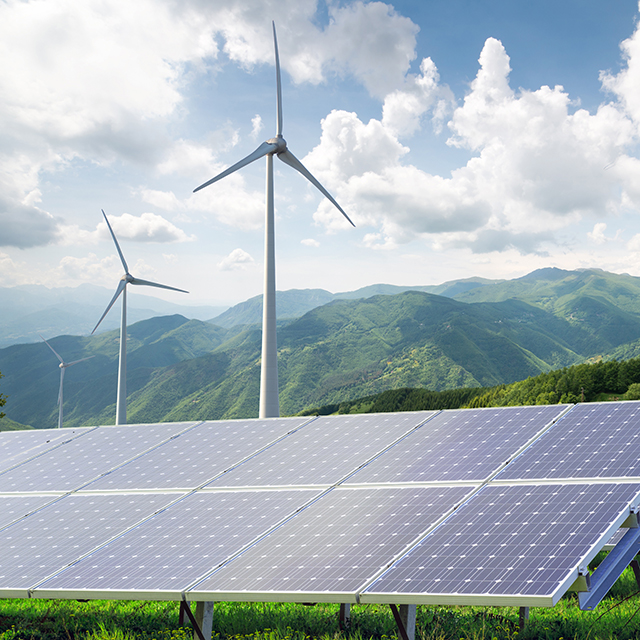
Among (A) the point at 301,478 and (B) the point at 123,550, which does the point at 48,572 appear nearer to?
(B) the point at 123,550

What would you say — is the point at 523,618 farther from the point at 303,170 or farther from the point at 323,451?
the point at 303,170

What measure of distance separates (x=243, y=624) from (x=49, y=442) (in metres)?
11.6

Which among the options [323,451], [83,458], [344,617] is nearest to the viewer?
[344,617]

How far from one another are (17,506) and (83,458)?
126 inches

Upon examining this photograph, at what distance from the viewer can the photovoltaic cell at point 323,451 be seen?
14.5 meters

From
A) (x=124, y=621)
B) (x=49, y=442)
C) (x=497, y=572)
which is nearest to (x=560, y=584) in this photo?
(x=497, y=572)

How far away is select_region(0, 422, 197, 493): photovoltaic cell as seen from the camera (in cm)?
1772

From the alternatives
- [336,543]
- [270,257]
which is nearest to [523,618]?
[336,543]

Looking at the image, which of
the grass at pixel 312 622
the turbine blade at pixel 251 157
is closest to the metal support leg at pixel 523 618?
the grass at pixel 312 622

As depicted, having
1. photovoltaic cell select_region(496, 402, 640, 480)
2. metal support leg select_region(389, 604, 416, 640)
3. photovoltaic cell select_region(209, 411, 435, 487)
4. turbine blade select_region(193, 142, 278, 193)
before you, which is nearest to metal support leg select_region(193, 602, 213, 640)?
photovoltaic cell select_region(209, 411, 435, 487)

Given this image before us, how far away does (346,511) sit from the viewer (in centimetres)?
1216

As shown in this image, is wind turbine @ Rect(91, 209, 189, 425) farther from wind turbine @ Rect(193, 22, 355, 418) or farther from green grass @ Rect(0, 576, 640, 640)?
green grass @ Rect(0, 576, 640, 640)

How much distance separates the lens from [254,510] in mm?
13180

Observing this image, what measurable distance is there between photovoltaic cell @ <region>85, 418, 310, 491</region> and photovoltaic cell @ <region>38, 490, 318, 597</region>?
5.64 ft
